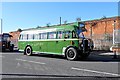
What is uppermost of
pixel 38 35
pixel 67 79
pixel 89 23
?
pixel 89 23

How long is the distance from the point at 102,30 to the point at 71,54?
16320 millimetres

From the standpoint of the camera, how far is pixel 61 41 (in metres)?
18.3

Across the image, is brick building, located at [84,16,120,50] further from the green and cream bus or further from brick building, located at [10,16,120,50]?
the green and cream bus

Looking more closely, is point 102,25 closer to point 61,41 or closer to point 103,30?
point 103,30

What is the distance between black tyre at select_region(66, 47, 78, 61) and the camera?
1703 centimetres

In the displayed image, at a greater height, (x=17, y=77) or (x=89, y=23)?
(x=89, y=23)

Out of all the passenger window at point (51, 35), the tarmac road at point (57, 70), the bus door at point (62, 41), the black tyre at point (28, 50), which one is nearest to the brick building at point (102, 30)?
the black tyre at point (28, 50)

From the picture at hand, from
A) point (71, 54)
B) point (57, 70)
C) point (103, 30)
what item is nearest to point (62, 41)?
point (71, 54)

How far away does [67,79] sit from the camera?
9664 millimetres

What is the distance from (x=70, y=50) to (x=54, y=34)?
233cm

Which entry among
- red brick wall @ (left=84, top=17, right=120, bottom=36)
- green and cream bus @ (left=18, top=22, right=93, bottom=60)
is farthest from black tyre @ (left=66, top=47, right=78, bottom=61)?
red brick wall @ (left=84, top=17, right=120, bottom=36)

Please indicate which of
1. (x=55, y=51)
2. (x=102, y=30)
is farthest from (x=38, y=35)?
(x=102, y=30)

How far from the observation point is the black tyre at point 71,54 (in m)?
17.0

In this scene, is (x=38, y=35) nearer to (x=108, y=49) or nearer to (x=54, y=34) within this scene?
(x=54, y=34)
